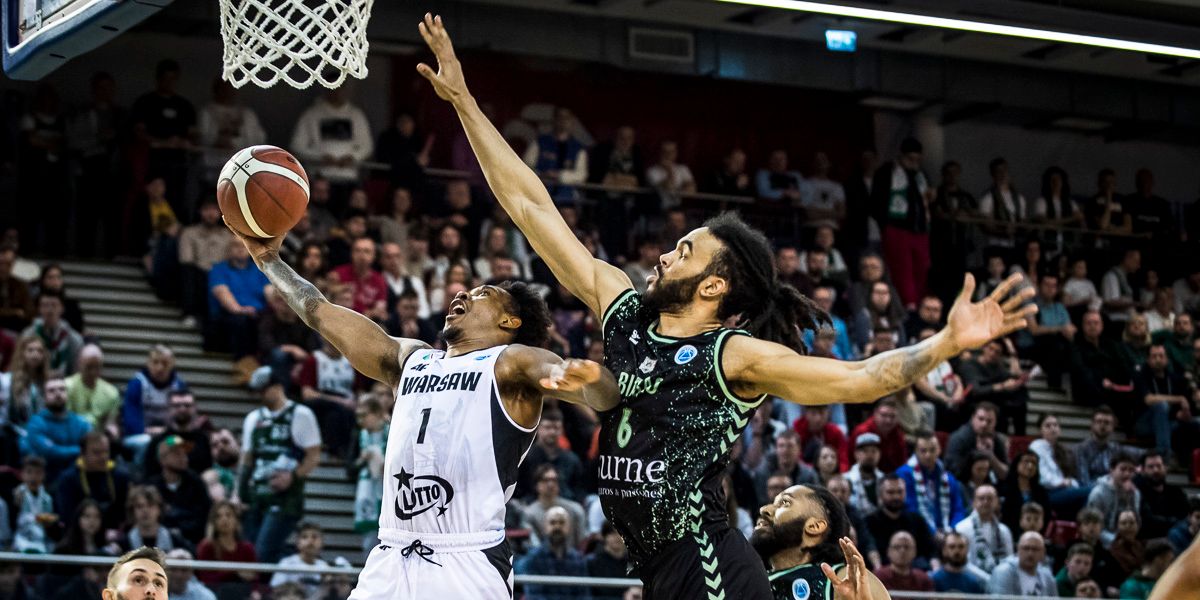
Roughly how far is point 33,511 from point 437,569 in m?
6.30

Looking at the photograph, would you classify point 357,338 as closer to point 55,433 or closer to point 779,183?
point 55,433

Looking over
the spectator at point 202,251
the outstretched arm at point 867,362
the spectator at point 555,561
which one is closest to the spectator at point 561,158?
the spectator at point 202,251

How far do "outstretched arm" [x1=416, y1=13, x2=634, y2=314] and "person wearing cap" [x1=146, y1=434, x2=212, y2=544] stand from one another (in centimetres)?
590

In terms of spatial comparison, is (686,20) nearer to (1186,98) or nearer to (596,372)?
(1186,98)

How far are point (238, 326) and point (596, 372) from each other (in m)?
9.16

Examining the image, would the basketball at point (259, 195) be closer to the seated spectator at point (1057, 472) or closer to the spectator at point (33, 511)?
the spectator at point (33, 511)

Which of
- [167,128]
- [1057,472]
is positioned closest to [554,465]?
[1057,472]

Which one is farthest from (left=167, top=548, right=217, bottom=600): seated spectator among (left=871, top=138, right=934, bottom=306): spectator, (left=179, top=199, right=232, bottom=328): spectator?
(left=871, top=138, right=934, bottom=306): spectator

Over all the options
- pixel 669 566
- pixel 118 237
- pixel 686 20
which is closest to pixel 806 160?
pixel 686 20

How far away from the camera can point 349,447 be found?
12.6 m

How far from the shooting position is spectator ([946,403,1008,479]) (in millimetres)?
13852

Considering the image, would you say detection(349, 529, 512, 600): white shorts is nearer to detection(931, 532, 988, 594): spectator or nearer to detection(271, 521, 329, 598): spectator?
detection(271, 521, 329, 598): spectator

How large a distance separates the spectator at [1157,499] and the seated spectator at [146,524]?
811 centimetres

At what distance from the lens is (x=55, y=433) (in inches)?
453
